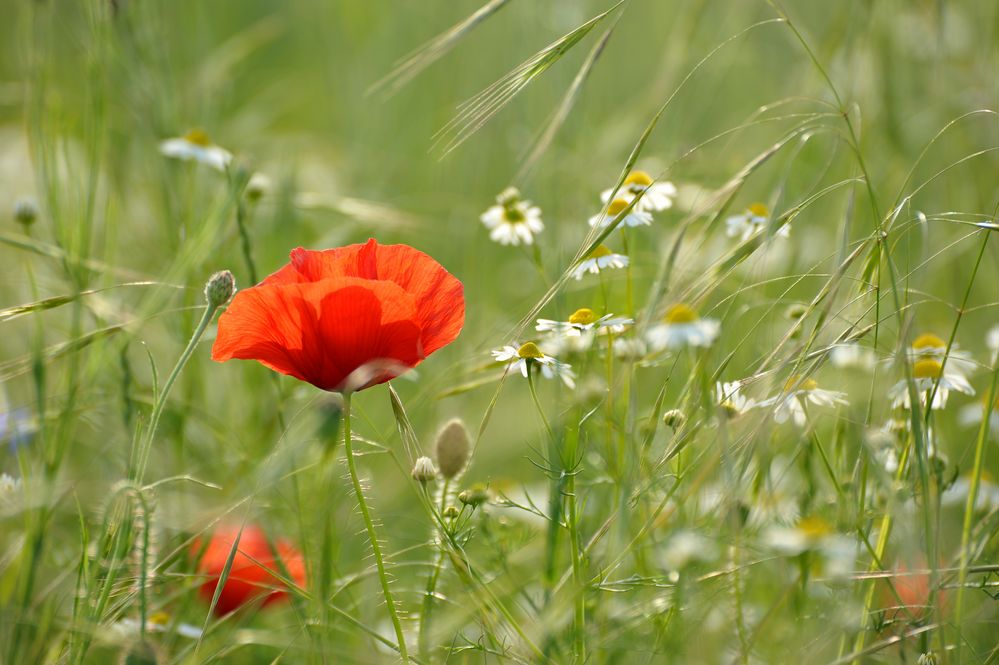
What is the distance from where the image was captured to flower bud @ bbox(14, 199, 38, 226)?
1.17 metres

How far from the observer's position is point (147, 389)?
1.27 m

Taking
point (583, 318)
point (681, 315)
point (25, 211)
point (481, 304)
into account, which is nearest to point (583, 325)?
point (583, 318)

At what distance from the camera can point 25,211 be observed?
1183mm

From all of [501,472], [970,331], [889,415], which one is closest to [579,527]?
[889,415]

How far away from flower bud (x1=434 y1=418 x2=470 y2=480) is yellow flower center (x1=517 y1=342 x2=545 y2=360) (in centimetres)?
8

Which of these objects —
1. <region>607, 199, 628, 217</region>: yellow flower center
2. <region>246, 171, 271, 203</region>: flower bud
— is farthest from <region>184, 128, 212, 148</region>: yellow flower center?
<region>607, 199, 628, 217</region>: yellow flower center

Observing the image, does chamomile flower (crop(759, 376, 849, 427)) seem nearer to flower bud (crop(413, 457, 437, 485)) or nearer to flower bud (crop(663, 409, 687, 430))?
flower bud (crop(663, 409, 687, 430))

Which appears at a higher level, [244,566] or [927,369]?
[927,369]

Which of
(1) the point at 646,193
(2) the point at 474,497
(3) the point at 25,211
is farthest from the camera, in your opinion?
(3) the point at 25,211

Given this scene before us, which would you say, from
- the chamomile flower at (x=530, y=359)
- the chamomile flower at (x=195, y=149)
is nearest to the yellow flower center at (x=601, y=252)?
the chamomile flower at (x=530, y=359)

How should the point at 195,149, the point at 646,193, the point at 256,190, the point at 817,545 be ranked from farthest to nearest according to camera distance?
1. the point at 195,149
2. the point at 256,190
3. the point at 646,193
4. the point at 817,545

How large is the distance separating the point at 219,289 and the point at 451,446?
227 millimetres

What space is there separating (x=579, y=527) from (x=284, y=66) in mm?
2749

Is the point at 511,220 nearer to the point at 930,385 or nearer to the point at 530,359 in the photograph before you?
the point at 530,359
